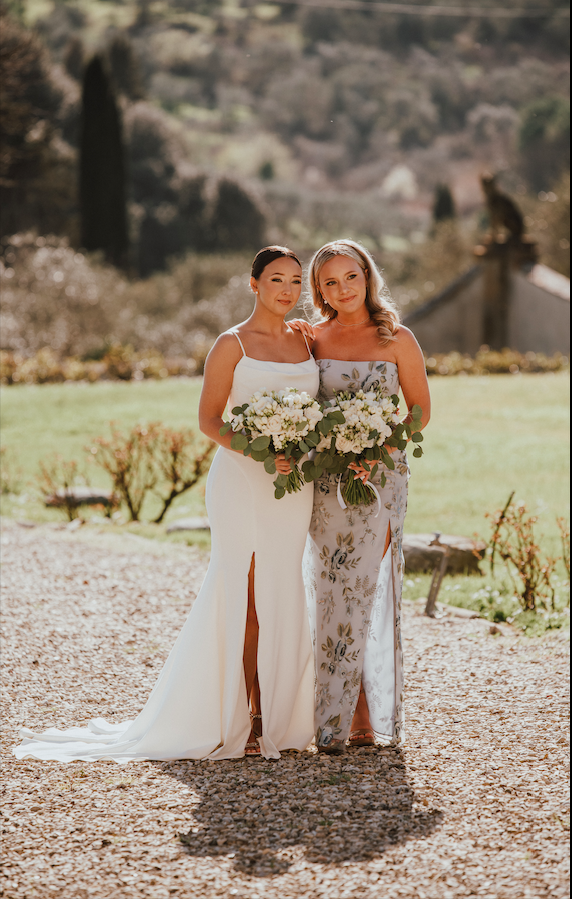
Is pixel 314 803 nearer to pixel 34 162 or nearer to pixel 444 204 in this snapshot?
pixel 34 162

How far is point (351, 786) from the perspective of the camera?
123 inches

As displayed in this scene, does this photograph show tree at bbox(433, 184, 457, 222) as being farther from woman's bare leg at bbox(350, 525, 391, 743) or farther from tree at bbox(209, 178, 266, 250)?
woman's bare leg at bbox(350, 525, 391, 743)

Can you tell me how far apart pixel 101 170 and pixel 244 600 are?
932 inches

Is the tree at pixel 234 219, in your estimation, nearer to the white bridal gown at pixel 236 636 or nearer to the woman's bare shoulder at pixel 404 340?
the woman's bare shoulder at pixel 404 340

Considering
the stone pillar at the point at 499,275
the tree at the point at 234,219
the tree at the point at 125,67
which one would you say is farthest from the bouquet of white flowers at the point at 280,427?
the tree at the point at 125,67

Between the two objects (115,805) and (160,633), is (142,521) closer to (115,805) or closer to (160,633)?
(160,633)

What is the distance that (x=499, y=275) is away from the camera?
17516 mm

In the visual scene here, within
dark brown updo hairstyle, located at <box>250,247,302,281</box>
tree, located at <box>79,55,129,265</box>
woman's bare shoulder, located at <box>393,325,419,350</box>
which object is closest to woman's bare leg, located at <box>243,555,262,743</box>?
woman's bare shoulder, located at <box>393,325,419,350</box>

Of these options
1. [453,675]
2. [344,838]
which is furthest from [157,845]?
[453,675]

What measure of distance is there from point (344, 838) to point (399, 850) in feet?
0.57

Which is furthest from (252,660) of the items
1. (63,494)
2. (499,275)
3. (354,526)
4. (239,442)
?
(499,275)

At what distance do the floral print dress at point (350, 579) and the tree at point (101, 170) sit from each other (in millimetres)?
23437

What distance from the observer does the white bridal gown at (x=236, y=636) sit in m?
3.38

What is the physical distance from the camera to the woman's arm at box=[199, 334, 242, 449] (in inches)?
131
